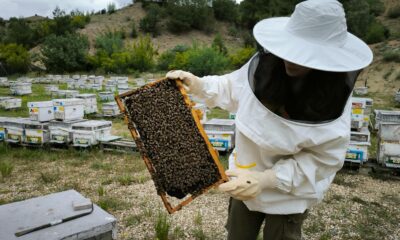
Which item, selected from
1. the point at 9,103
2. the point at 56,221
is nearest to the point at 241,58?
the point at 9,103

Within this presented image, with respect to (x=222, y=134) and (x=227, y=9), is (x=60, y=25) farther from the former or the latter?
(x=222, y=134)

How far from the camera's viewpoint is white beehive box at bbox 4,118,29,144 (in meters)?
7.18

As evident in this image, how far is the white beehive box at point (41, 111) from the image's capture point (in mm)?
7090

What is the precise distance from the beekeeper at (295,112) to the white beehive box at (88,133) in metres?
5.51

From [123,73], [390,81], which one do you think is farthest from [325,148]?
[123,73]

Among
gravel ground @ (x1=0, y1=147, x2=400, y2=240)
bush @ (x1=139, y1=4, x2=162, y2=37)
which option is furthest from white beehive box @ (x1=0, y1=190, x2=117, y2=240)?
bush @ (x1=139, y1=4, x2=162, y2=37)

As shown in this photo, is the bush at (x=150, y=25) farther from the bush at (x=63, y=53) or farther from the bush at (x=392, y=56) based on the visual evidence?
Result: the bush at (x=392, y=56)

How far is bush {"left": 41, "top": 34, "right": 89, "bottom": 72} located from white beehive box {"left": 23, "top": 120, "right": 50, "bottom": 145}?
24.3m

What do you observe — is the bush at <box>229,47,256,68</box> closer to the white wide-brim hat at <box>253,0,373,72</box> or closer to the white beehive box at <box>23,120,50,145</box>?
the white beehive box at <box>23,120,50,145</box>

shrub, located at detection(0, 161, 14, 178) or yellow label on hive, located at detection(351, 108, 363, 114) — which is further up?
yellow label on hive, located at detection(351, 108, 363, 114)

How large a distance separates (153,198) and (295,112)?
3.60 m

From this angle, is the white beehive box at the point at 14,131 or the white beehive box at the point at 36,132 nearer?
the white beehive box at the point at 36,132

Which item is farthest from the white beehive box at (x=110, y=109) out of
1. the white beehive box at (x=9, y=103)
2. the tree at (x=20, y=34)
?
the tree at (x=20, y=34)

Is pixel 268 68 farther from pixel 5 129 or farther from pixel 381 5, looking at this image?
pixel 381 5
